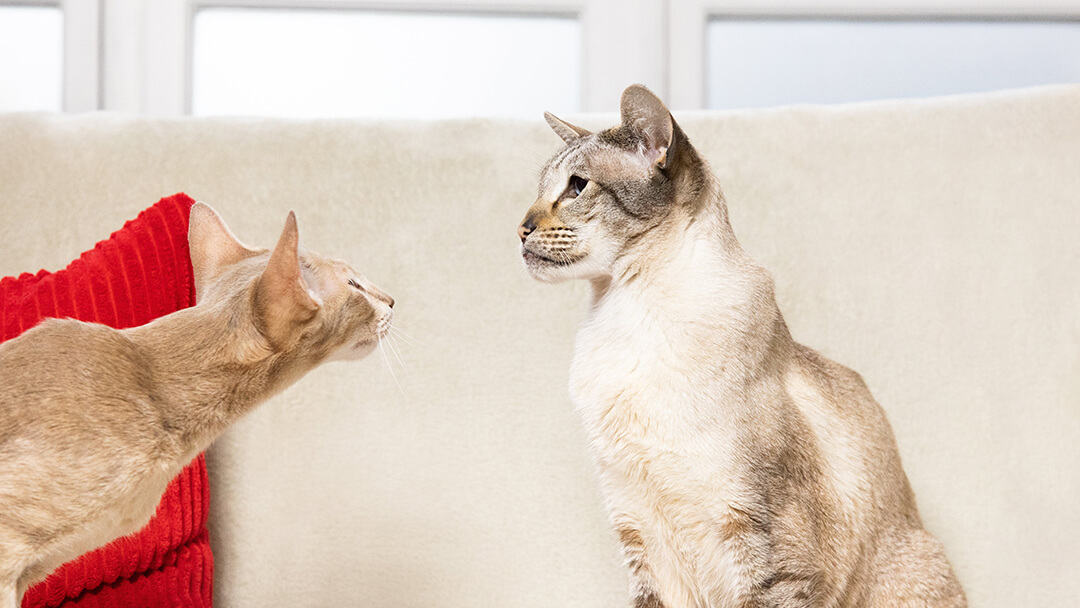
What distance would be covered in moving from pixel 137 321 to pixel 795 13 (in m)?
1.84

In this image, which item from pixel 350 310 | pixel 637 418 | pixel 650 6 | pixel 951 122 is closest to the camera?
pixel 637 418

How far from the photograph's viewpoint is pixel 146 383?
3.51 feet

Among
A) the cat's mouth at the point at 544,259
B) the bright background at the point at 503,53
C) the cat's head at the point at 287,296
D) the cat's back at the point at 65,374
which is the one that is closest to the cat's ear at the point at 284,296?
the cat's head at the point at 287,296

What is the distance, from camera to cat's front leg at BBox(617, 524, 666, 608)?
3.82 ft

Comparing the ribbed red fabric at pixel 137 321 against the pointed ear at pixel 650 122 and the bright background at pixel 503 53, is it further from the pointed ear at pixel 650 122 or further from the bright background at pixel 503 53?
the bright background at pixel 503 53

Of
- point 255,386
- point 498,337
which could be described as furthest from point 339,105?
point 255,386

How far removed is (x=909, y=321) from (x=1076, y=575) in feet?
1.73

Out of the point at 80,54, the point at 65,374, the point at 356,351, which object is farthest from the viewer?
the point at 80,54

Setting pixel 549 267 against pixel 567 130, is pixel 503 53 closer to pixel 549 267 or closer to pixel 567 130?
pixel 567 130

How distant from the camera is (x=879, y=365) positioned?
5.46 ft

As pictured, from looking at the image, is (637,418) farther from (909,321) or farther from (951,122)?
(951,122)

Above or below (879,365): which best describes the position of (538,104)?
above

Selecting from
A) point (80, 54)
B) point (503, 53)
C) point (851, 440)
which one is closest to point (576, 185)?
point (851, 440)

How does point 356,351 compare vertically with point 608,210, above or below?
below
